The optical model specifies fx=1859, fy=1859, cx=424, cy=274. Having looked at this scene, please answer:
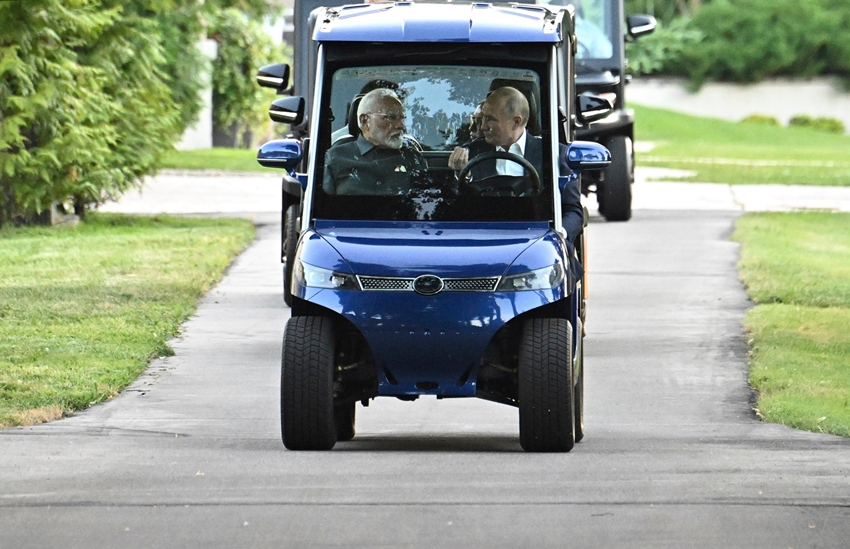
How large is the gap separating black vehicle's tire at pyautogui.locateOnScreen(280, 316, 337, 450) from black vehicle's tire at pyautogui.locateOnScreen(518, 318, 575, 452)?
34.5 inches

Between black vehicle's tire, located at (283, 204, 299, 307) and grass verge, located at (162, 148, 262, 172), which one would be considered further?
grass verge, located at (162, 148, 262, 172)

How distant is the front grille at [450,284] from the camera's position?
8.27 metres

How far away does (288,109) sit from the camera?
40.5 ft

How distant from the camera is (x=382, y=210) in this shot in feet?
29.2

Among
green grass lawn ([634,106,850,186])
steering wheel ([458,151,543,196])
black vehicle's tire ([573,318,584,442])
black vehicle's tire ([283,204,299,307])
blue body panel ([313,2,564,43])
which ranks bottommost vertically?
green grass lawn ([634,106,850,186])

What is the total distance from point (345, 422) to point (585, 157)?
180 cm

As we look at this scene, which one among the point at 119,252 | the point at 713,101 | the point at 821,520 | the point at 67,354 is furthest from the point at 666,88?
the point at 821,520

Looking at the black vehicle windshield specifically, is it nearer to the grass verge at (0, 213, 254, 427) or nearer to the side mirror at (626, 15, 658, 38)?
the grass verge at (0, 213, 254, 427)

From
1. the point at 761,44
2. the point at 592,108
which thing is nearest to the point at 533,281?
the point at 592,108

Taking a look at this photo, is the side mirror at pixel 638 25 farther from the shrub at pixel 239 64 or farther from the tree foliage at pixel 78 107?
the shrub at pixel 239 64

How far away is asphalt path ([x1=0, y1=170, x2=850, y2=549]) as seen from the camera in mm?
6590

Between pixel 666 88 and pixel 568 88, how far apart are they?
66.7 metres

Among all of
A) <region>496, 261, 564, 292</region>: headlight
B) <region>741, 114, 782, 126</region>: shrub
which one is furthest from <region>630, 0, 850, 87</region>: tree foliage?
<region>496, 261, 564, 292</region>: headlight

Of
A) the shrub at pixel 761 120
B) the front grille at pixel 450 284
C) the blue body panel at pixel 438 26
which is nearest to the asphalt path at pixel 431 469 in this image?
the front grille at pixel 450 284
